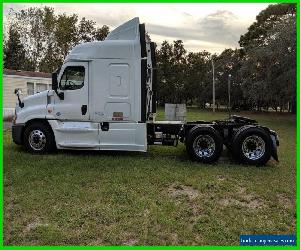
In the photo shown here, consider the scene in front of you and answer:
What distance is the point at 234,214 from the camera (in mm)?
6211

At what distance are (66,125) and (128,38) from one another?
9.88 feet

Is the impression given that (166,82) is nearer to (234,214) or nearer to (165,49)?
(165,49)

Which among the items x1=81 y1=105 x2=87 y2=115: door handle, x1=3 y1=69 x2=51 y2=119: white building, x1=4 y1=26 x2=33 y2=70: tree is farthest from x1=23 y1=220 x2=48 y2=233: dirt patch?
x1=4 y1=26 x2=33 y2=70: tree

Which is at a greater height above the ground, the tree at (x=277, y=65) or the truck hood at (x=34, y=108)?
the tree at (x=277, y=65)

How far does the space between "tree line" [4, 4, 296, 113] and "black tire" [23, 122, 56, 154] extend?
65.7 feet

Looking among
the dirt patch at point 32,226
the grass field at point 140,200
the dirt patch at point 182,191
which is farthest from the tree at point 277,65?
the dirt patch at point 32,226

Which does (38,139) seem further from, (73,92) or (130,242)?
(130,242)

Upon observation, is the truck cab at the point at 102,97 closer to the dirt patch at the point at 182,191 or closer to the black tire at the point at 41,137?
the black tire at the point at 41,137

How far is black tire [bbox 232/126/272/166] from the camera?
9.81m

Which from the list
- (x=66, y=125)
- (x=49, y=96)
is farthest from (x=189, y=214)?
(x=49, y=96)

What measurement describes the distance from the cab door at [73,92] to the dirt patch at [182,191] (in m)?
3.85

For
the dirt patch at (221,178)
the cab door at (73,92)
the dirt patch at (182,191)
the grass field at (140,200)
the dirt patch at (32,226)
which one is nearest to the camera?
the grass field at (140,200)

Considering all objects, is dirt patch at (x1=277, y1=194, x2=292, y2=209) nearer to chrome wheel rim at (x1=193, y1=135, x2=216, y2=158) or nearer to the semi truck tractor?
the semi truck tractor

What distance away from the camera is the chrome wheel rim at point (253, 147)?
32.4 ft
